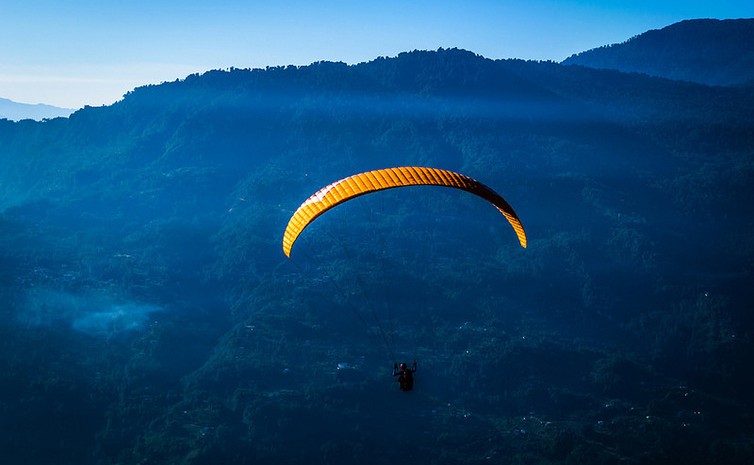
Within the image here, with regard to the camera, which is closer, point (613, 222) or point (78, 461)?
point (78, 461)

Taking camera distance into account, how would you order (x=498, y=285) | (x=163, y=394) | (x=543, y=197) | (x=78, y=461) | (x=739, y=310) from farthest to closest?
(x=543, y=197) < (x=498, y=285) < (x=739, y=310) < (x=163, y=394) < (x=78, y=461)

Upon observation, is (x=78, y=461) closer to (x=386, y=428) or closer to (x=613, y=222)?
(x=386, y=428)

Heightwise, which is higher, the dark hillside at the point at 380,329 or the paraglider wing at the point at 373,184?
the paraglider wing at the point at 373,184

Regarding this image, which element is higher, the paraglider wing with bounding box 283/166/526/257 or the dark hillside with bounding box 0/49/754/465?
the paraglider wing with bounding box 283/166/526/257

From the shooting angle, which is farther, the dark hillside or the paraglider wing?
the dark hillside

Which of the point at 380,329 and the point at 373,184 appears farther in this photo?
the point at 380,329

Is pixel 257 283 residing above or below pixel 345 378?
above

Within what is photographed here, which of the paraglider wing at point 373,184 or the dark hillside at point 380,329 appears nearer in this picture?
the paraglider wing at point 373,184

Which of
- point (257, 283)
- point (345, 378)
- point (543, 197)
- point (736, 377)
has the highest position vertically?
point (543, 197)

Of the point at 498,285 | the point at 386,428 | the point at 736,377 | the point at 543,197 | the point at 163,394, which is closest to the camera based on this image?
the point at 386,428

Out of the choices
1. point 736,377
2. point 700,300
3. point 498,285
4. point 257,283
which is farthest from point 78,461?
point 700,300

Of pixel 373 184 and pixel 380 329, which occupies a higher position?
pixel 373 184
